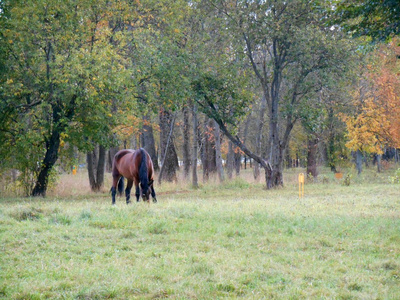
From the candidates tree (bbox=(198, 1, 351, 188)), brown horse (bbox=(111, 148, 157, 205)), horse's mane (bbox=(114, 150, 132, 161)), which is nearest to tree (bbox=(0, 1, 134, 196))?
horse's mane (bbox=(114, 150, 132, 161))

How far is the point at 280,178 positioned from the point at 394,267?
15.6m

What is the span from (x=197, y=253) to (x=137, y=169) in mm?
7084

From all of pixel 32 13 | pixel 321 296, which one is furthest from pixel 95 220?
pixel 32 13

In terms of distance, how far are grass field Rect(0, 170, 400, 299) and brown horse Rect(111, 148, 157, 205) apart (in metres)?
1.98

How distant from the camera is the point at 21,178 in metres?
19.2

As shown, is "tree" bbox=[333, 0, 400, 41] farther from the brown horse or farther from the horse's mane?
the horse's mane

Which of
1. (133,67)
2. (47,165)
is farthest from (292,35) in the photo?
(47,165)

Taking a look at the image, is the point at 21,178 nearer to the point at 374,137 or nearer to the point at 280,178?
the point at 280,178

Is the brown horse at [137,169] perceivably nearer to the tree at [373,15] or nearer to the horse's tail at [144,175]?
the horse's tail at [144,175]

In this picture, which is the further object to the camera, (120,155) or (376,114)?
(376,114)

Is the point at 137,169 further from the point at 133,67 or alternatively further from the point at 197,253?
the point at 197,253

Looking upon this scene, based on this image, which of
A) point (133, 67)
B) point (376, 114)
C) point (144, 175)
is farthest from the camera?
point (376, 114)

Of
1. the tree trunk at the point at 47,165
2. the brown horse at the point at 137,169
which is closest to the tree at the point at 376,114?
the brown horse at the point at 137,169

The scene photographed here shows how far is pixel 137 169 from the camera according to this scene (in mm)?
13969
